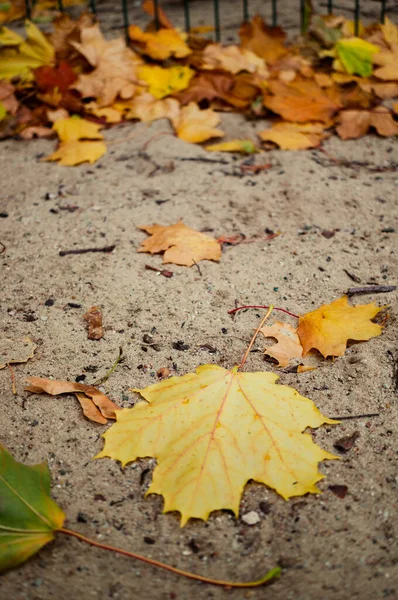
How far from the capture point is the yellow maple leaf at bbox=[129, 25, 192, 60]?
3193mm

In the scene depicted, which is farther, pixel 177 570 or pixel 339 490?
pixel 339 490

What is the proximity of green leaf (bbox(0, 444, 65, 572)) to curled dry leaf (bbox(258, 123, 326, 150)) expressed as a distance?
1986 mm

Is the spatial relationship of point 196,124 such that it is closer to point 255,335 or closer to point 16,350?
point 255,335

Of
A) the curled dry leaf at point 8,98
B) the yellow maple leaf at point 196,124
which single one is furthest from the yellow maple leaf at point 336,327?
Result: the curled dry leaf at point 8,98

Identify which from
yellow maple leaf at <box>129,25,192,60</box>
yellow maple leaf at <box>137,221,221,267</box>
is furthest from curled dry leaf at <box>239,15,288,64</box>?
yellow maple leaf at <box>137,221,221,267</box>

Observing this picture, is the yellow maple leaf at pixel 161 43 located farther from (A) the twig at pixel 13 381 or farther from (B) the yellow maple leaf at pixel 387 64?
(A) the twig at pixel 13 381

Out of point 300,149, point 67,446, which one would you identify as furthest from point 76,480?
point 300,149

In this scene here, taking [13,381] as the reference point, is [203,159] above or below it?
above

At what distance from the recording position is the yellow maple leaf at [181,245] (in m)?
2.04

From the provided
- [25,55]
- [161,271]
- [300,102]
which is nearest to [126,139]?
[25,55]

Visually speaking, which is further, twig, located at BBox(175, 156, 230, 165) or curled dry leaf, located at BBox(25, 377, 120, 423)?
twig, located at BBox(175, 156, 230, 165)

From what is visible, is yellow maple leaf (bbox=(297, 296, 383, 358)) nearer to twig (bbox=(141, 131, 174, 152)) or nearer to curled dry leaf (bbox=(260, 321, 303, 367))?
curled dry leaf (bbox=(260, 321, 303, 367))

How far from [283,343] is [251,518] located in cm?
59

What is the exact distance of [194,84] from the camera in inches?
120
